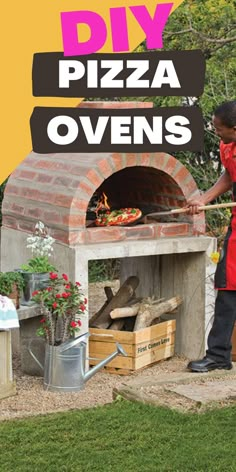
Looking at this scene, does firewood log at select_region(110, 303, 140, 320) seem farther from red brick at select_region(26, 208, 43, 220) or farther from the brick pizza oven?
red brick at select_region(26, 208, 43, 220)

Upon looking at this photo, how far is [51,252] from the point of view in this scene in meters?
7.03

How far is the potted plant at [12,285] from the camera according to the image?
21.6 feet

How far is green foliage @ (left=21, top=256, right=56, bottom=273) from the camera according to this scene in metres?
6.80

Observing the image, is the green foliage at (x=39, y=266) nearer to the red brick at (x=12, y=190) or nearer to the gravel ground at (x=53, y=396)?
the gravel ground at (x=53, y=396)

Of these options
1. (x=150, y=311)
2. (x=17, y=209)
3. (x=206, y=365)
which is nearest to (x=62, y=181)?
(x=17, y=209)

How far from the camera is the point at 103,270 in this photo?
10.7 m

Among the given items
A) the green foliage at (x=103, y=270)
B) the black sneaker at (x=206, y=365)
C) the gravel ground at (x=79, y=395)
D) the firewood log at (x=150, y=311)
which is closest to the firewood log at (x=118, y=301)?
the firewood log at (x=150, y=311)

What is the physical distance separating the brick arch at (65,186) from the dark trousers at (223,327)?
0.75 meters

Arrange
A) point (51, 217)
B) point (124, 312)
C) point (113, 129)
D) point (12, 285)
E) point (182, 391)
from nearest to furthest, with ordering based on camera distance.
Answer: point (182, 391), point (12, 285), point (51, 217), point (124, 312), point (113, 129)

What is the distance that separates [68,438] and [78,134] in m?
3.51

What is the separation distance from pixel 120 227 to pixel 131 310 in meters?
0.70

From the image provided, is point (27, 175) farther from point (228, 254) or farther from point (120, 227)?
point (228, 254)

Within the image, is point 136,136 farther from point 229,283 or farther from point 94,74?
point 229,283

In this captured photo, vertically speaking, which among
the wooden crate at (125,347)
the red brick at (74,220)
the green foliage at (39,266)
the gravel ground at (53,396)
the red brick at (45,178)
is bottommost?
the gravel ground at (53,396)
